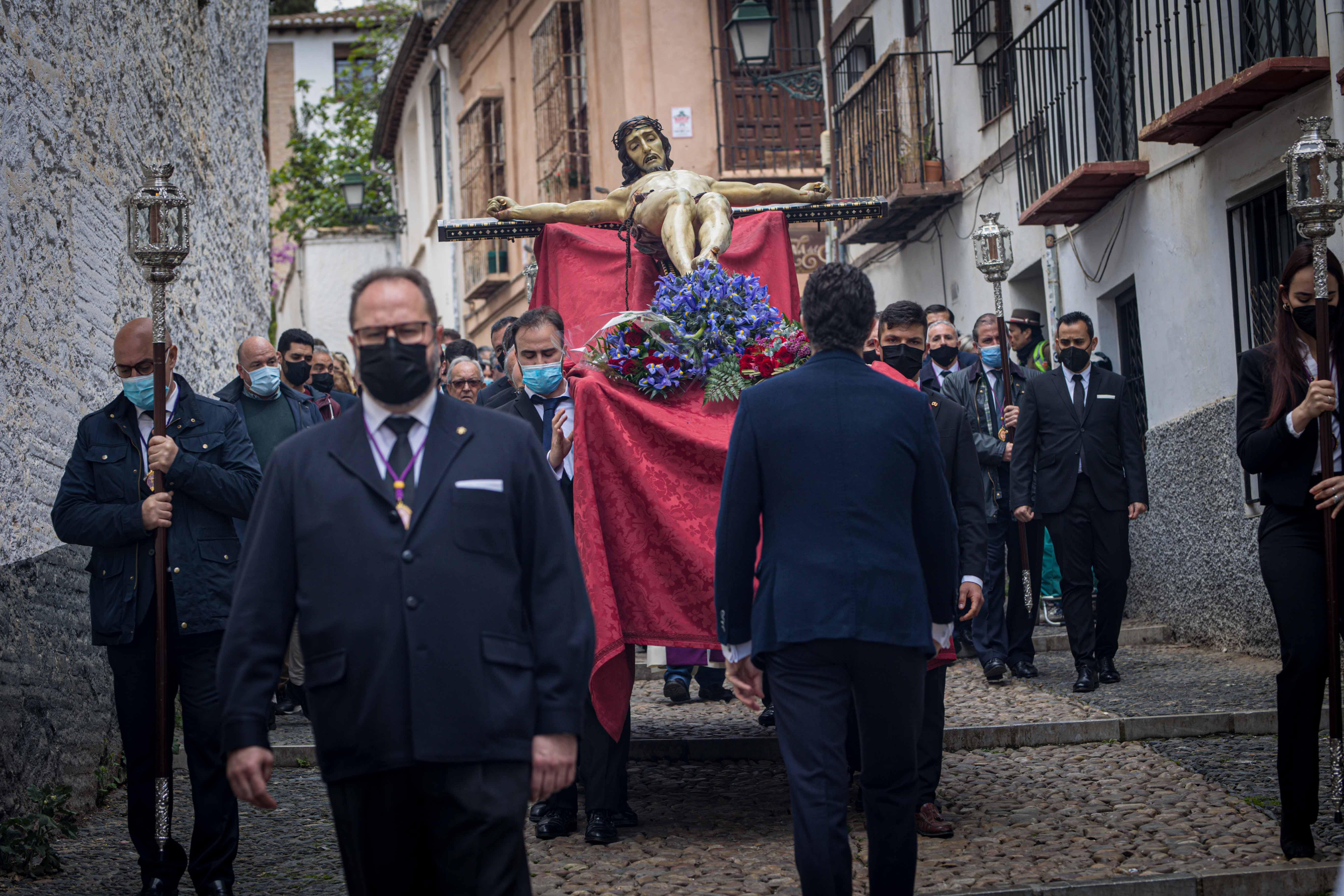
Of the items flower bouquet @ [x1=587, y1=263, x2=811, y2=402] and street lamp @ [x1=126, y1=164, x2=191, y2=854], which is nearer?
street lamp @ [x1=126, y1=164, x2=191, y2=854]

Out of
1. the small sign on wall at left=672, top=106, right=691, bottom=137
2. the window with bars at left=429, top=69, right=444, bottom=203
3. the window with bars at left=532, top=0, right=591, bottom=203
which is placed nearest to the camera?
the small sign on wall at left=672, top=106, right=691, bottom=137

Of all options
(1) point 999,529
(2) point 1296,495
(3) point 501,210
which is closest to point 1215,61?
(1) point 999,529

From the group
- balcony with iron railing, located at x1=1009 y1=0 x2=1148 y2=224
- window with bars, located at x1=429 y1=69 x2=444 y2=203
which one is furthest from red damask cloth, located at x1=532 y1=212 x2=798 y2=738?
window with bars, located at x1=429 y1=69 x2=444 y2=203

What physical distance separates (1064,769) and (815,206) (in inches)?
117

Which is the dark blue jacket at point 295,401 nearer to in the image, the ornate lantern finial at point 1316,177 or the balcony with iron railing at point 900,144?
the ornate lantern finial at point 1316,177

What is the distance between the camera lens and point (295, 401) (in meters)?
8.98

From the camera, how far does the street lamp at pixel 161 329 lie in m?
5.63

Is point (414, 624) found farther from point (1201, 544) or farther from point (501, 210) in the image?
point (1201, 544)

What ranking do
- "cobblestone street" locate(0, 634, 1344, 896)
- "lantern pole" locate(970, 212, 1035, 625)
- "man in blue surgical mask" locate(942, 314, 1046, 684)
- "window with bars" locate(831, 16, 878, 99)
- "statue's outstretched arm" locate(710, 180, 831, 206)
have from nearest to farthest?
1. "cobblestone street" locate(0, 634, 1344, 896)
2. "statue's outstretched arm" locate(710, 180, 831, 206)
3. "man in blue surgical mask" locate(942, 314, 1046, 684)
4. "lantern pole" locate(970, 212, 1035, 625)
5. "window with bars" locate(831, 16, 878, 99)

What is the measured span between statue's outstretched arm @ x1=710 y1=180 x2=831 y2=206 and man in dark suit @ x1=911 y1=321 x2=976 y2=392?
268 centimetres

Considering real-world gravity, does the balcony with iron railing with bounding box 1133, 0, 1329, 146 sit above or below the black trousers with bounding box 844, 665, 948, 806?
above

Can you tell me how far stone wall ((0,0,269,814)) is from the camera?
22.7 feet

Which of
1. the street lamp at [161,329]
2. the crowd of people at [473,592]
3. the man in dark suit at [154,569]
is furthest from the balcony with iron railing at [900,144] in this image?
the man in dark suit at [154,569]

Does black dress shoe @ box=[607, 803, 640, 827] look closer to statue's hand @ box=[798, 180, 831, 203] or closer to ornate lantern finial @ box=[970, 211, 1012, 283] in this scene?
statue's hand @ box=[798, 180, 831, 203]
